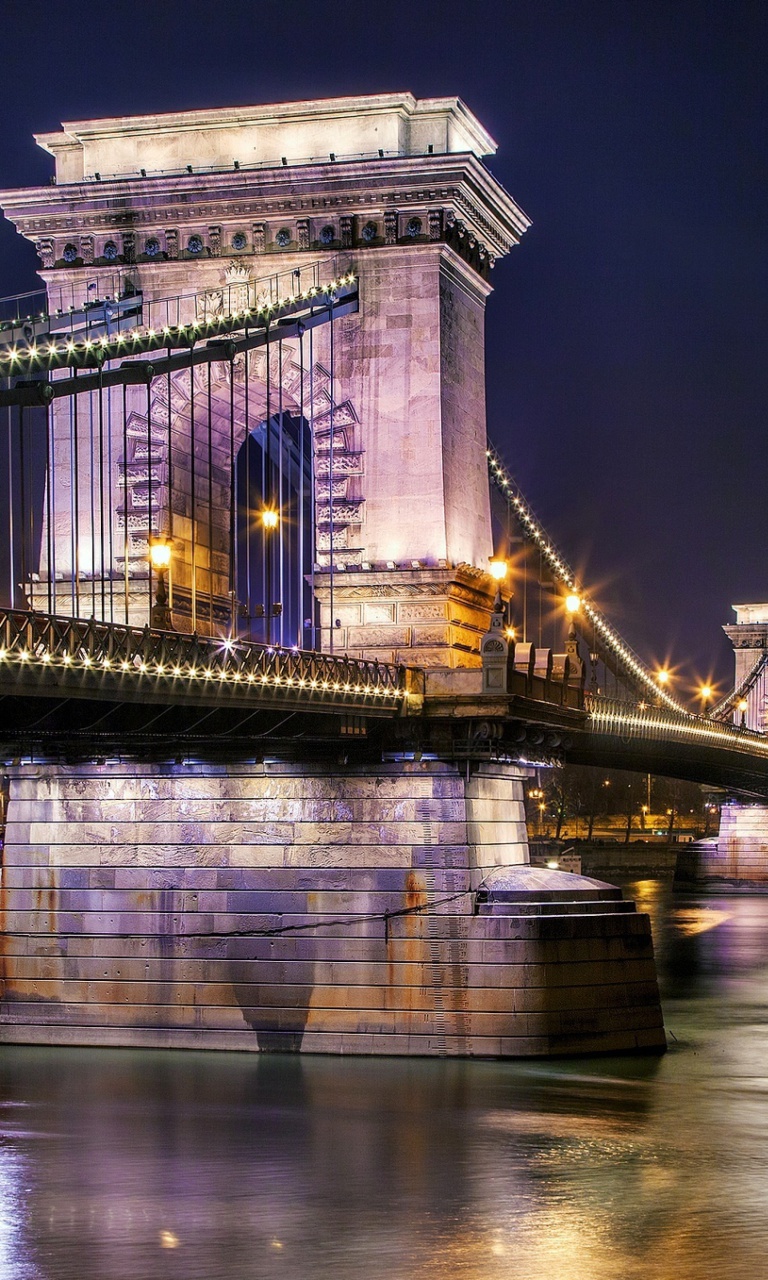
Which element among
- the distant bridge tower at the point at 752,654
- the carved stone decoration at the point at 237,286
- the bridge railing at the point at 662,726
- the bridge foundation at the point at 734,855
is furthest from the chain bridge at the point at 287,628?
the distant bridge tower at the point at 752,654

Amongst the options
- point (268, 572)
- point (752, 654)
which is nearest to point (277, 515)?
point (268, 572)

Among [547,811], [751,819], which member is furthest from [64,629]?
[547,811]

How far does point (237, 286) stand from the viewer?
46188 millimetres

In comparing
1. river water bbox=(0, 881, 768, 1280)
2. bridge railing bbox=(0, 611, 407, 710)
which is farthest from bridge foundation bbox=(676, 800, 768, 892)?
bridge railing bbox=(0, 611, 407, 710)

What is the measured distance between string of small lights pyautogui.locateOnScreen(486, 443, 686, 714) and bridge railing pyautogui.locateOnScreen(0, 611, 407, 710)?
15.5m

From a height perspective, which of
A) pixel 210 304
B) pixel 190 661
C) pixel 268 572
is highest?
pixel 210 304

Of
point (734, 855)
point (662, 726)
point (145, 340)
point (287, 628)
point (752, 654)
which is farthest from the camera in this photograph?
point (752, 654)

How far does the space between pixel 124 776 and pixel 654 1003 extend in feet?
36.3

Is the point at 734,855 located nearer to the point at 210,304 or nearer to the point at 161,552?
the point at 210,304

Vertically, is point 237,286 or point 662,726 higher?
point 237,286

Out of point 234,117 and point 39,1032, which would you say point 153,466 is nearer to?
point 234,117

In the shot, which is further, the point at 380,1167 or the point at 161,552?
the point at 161,552

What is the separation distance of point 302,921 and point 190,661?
27.4ft

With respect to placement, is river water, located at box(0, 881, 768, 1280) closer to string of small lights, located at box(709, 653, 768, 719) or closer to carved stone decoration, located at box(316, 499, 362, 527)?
carved stone decoration, located at box(316, 499, 362, 527)
